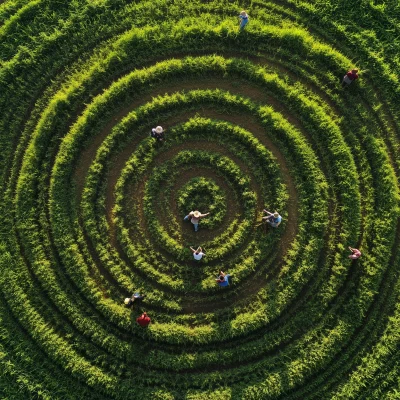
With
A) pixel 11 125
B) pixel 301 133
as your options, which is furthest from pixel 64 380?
pixel 301 133

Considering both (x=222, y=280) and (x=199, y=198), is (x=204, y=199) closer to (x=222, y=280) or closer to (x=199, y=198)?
(x=199, y=198)

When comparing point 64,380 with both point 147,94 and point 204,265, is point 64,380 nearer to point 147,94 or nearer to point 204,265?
point 204,265

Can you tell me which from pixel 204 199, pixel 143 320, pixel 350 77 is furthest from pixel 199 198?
pixel 350 77


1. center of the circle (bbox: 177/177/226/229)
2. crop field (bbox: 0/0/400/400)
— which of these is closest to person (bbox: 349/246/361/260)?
crop field (bbox: 0/0/400/400)

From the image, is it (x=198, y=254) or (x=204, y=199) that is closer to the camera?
(x=198, y=254)

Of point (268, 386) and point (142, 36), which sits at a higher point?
point (142, 36)

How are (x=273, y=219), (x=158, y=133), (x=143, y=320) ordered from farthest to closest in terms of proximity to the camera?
(x=158, y=133)
(x=273, y=219)
(x=143, y=320)

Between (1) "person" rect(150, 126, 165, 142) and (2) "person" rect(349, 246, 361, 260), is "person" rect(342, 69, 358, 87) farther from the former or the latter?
(1) "person" rect(150, 126, 165, 142)
